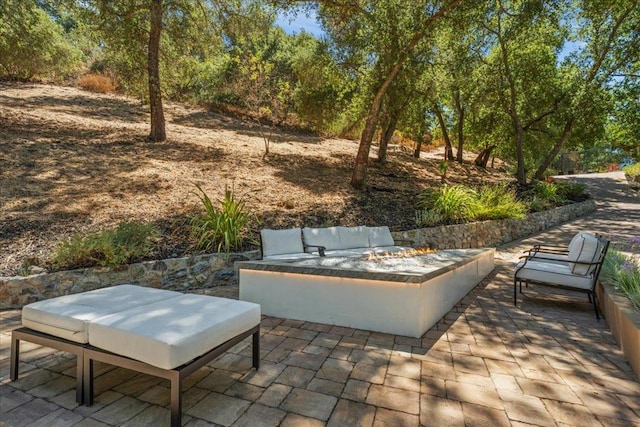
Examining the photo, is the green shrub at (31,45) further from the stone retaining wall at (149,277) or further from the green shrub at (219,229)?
the stone retaining wall at (149,277)

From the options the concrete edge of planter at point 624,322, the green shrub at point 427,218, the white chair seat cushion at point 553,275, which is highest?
the green shrub at point 427,218

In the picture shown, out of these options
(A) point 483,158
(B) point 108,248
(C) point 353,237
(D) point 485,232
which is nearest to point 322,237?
Result: (C) point 353,237

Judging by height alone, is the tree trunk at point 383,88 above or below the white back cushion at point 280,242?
above

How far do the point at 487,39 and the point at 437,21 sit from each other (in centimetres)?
480

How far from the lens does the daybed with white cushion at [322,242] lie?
465 centimetres

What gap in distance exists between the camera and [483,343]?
9.80 feet

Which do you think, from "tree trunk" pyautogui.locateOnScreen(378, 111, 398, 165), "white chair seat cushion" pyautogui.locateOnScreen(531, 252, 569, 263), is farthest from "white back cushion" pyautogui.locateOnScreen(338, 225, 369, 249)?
"tree trunk" pyautogui.locateOnScreen(378, 111, 398, 165)

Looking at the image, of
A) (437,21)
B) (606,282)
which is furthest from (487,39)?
(606,282)

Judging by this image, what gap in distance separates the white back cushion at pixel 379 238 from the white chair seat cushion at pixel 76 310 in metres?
3.61

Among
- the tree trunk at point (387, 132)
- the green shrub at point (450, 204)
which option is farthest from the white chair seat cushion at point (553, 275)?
the tree trunk at point (387, 132)

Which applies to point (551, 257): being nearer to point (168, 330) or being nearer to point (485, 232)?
point (485, 232)

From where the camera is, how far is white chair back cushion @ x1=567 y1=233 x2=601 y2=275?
3789 millimetres

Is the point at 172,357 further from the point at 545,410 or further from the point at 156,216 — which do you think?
the point at 156,216

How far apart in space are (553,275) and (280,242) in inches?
132
